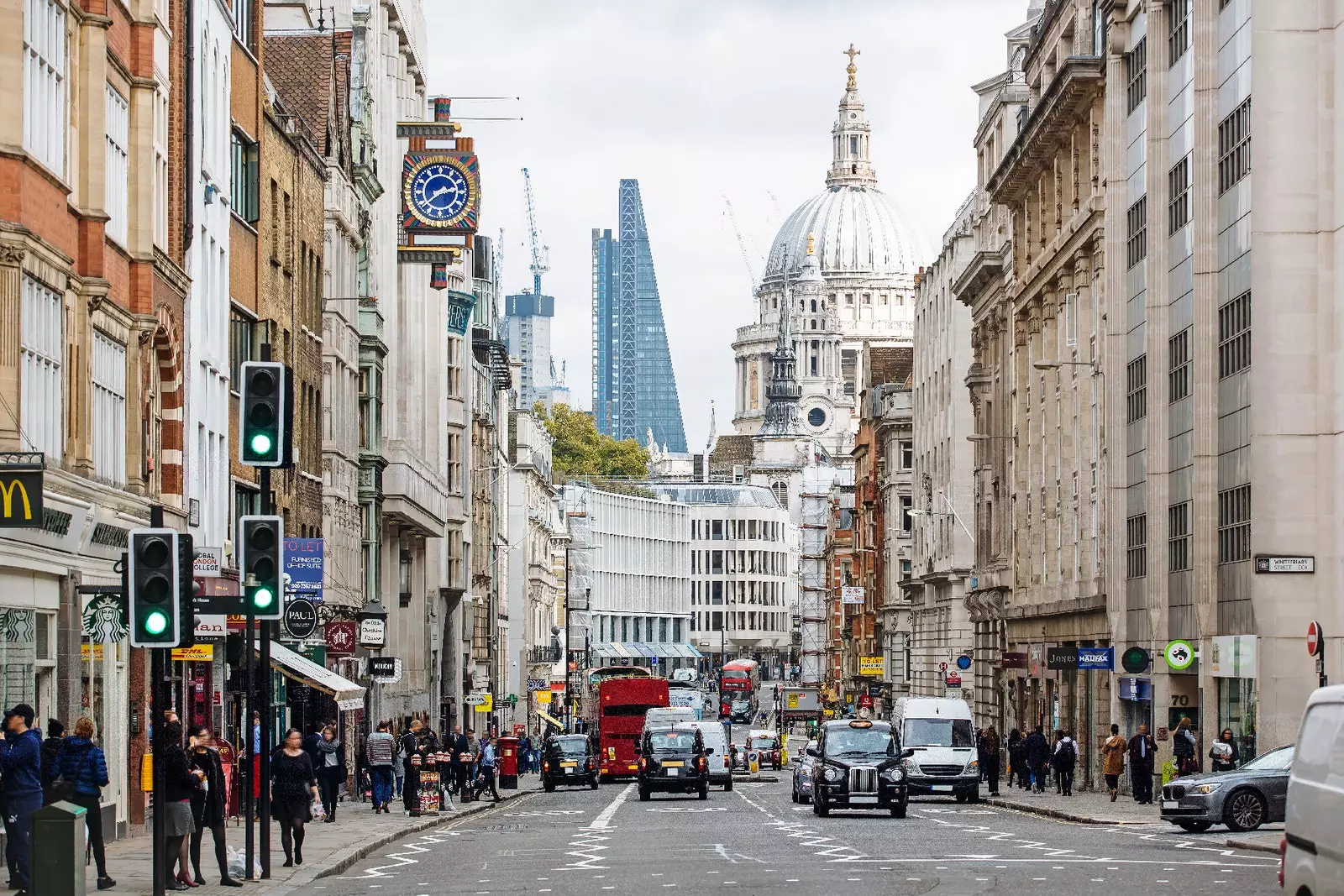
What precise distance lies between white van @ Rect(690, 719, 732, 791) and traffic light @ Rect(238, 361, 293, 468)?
4031 cm

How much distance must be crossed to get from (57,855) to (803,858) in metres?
12.8

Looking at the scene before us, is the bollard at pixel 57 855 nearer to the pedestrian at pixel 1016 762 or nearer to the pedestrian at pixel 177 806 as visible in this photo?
the pedestrian at pixel 177 806

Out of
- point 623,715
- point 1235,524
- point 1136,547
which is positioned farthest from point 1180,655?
point 623,715

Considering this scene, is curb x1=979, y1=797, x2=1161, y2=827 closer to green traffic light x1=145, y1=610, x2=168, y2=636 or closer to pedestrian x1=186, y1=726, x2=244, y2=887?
pedestrian x1=186, y1=726, x2=244, y2=887

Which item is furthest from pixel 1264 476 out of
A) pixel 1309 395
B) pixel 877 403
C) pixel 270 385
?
pixel 877 403

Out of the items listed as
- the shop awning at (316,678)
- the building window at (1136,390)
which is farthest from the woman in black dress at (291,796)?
the building window at (1136,390)

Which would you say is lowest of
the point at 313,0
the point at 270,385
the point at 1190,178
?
the point at 270,385

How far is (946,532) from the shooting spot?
102875 mm

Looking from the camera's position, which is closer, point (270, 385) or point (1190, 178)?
point (270, 385)

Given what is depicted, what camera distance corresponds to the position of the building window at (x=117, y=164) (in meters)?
34.8

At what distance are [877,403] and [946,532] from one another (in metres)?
30.4

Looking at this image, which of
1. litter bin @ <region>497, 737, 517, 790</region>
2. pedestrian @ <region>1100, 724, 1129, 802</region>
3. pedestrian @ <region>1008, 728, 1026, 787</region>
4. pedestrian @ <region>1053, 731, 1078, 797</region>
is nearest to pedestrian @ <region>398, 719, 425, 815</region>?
pedestrian @ <region>1100, 724, 1129, 802</region>

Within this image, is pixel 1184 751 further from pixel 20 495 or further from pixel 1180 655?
pixel 20 495

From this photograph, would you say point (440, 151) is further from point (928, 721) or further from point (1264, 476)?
point (1264, 476)
